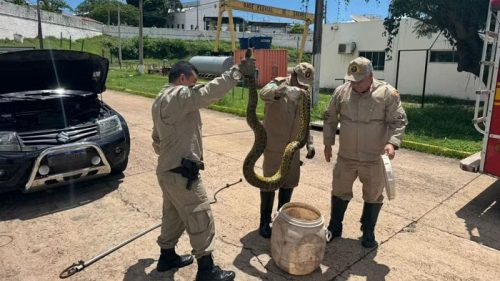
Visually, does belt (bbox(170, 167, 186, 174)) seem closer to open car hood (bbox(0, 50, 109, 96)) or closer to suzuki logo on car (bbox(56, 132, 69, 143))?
suzuki logo on car (bbox(56, 132, 69, 143))

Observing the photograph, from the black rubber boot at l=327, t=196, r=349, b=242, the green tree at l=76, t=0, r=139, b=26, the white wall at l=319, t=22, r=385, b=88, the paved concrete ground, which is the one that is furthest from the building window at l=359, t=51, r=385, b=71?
the green tree at l=76, t=0, r=139, b=26

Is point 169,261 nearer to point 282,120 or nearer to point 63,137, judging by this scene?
point 282,120

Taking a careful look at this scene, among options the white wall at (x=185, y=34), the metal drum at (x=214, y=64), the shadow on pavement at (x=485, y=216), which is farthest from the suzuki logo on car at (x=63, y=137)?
the white wall at (x=185, y=34)

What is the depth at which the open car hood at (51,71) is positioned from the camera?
4802mm

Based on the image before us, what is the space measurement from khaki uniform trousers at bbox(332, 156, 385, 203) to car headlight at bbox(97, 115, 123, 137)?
2.93m

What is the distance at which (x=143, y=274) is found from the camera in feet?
10.5

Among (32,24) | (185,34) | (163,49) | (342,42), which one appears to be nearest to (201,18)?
(185,34)

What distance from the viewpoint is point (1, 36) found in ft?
129

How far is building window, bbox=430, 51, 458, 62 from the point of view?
16.9 metres

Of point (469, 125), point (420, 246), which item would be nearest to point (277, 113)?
point (420, 246)

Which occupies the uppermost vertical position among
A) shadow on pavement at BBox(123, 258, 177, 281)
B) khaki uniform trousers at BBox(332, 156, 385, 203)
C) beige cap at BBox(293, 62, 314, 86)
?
beige cap at BBox(293, 62, 314, 86)

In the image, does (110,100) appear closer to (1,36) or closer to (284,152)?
(284,152)

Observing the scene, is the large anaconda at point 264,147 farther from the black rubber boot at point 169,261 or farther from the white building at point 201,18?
the white building at point 201,18

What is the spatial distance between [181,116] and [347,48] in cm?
1898
